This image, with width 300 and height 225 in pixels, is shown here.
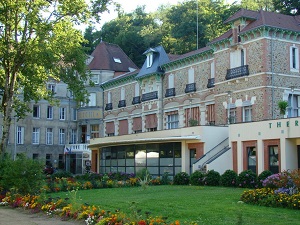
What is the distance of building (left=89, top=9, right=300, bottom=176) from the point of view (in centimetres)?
3194

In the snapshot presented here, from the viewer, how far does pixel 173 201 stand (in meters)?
19.6

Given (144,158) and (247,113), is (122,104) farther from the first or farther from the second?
(247,113)

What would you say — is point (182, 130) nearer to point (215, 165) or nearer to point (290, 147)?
point (215, 165)

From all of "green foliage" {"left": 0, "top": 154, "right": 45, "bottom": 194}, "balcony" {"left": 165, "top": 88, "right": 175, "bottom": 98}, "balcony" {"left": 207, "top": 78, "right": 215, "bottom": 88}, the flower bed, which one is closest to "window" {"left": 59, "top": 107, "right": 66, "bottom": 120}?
"balcony" {"left": 165, "top": 88, "right": 175, "bottom": 98}

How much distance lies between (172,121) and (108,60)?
738 inches

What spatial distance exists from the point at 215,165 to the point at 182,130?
496cm

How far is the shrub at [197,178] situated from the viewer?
30.0 meters

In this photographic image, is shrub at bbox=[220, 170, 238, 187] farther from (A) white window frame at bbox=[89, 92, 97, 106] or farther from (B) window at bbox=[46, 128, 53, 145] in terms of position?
(B) window at bbox=[46, 128, 53, 145]

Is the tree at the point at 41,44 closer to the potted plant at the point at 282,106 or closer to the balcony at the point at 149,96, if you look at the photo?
the potted plant at the point at 282,106

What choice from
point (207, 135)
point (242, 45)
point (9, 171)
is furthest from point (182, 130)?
point (9, 171)

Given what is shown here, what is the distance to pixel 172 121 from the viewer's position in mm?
44875

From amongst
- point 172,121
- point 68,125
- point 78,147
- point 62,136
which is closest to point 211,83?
point 172,121

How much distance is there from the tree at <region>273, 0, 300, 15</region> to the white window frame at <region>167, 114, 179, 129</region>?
1602 centimetres

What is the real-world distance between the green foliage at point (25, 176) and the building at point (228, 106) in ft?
43.9
